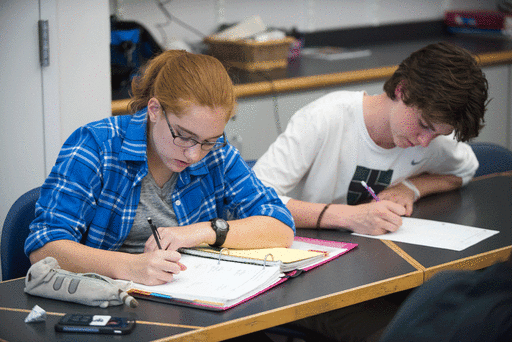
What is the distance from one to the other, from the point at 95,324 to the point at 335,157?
1.04m

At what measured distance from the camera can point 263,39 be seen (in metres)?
2.96

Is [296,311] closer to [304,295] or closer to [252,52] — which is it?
[304,295]

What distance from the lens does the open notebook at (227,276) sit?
3.94ft

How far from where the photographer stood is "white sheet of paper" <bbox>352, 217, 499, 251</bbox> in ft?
5.21

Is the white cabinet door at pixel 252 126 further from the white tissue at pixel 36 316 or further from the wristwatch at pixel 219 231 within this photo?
the white tissue at pixel 36 316

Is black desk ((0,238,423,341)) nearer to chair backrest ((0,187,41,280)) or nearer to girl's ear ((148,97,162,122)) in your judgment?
chair backrest ((0,187,41,280))

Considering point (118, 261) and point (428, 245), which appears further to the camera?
point (428, 245)

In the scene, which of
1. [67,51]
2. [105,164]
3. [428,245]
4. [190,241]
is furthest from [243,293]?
[67,51]

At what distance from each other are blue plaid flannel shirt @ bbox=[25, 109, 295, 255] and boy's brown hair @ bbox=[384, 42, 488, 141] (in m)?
0.49

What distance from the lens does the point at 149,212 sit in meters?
1.54

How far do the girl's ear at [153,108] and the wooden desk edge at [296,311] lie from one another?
0.54 meters

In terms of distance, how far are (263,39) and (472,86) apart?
1441 millimetres

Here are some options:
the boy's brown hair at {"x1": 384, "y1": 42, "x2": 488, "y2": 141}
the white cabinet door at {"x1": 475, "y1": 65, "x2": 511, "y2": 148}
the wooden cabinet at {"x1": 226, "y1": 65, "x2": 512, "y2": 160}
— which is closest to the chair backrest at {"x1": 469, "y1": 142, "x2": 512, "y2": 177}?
the boy's brown hair at {"x1": 384, "y1": 42, "x2": 488, "y2": 141}

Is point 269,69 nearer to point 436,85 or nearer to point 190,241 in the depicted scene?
point 436,85
